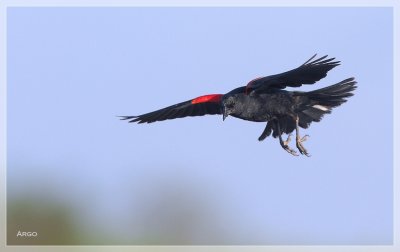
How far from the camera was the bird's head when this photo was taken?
9.69 metres

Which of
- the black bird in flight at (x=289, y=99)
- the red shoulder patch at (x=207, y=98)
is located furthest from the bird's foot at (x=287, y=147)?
the red shoulder patch at (x=207, y=98)

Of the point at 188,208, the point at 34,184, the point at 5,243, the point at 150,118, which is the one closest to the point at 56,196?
the point at 34,184

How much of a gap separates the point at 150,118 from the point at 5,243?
377 cm

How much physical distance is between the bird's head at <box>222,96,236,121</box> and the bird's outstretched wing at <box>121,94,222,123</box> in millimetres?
791

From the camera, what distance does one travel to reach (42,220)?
16.0 meters

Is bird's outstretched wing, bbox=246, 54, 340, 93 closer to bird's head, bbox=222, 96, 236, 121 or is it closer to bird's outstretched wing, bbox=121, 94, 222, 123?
bird's head, bbox=222, 96, 236, 121

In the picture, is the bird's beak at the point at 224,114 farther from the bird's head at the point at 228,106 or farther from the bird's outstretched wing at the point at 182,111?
the bird's outstretched wing at the point at 182,111

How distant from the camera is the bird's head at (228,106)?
9692 mm

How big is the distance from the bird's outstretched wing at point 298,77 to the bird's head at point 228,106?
7.7 inches

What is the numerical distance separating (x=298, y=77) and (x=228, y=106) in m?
0.74

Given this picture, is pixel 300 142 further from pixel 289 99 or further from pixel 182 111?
pixel 182 111

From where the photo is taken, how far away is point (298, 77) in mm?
9641

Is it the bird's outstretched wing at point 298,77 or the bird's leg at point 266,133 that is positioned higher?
the bird's outstretched wing at point 298,77

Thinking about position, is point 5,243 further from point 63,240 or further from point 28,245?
point 63,240
